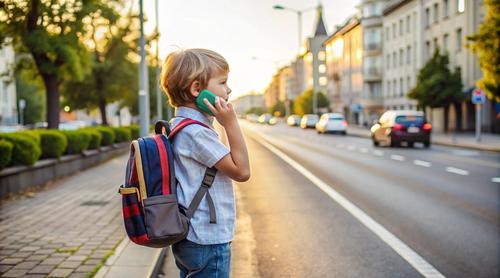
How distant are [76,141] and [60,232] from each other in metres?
9.67

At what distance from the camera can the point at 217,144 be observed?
2480 mm

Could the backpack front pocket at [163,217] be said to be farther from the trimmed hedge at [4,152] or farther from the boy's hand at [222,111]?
the trimmed hedge at [4,152]

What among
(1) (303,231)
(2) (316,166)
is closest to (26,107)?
(2) (316,166)

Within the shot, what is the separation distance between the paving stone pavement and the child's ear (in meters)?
2.92

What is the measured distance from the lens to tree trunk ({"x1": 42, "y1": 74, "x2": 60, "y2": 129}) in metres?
20.0

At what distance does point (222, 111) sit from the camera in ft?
8.02

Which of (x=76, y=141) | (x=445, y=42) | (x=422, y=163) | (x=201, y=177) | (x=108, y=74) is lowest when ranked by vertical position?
(x=422, y=163)

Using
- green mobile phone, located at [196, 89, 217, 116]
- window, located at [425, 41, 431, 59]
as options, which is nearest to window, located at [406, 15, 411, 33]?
window, located at [425, 41, 431, 59]

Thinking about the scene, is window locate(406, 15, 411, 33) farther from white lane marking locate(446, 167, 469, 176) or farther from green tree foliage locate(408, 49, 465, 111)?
white lane marking locate(446, 167, 469, 176)

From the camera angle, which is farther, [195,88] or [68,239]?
[68,239]

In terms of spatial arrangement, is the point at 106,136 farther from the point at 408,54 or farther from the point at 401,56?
the point at 401,56

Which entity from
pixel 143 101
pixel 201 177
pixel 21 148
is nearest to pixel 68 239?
pixel 201 177

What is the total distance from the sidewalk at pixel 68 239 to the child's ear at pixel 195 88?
8.97ft

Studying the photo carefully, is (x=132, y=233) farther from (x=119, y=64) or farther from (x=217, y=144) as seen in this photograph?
(x=119, y=64)
